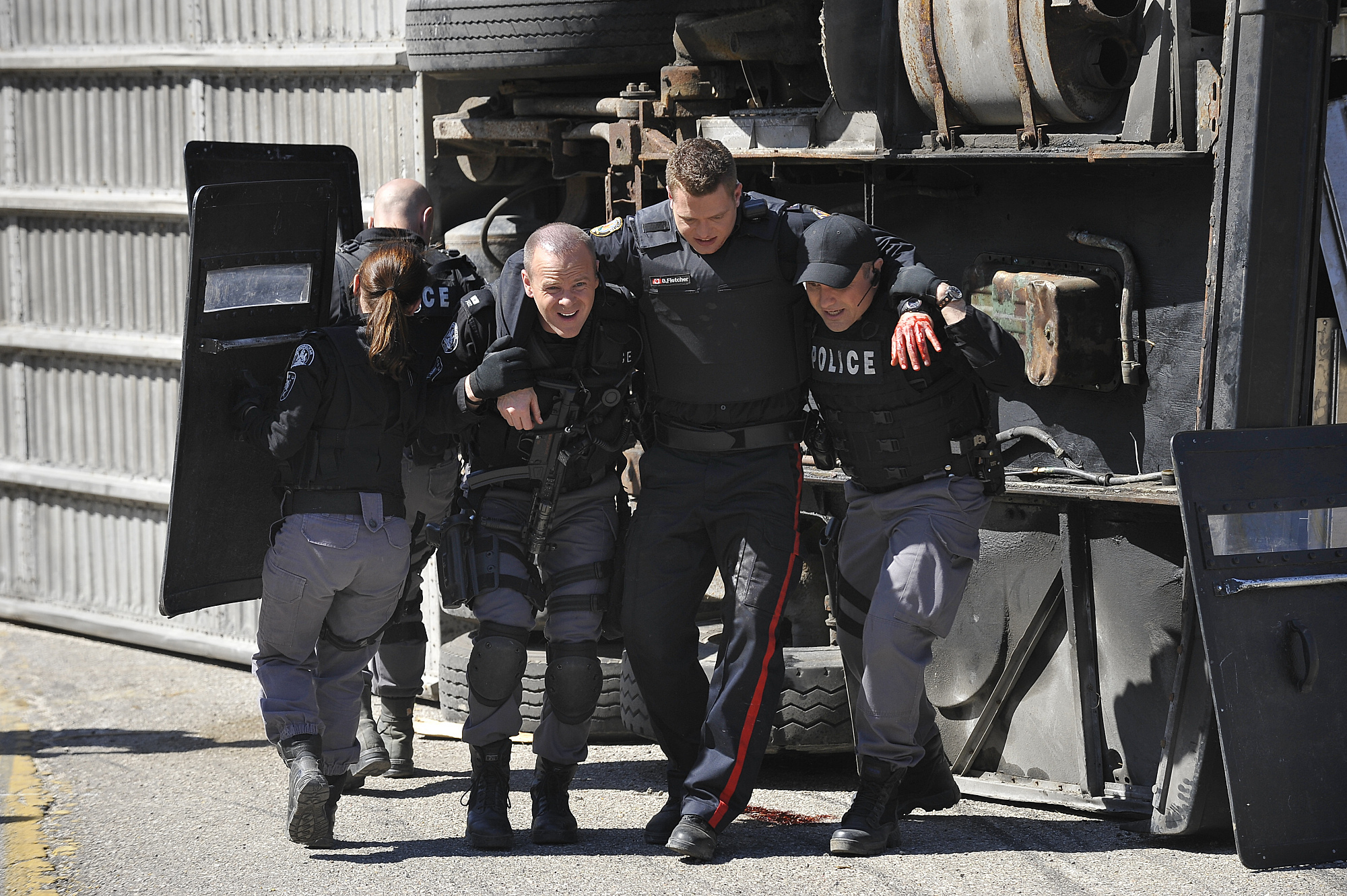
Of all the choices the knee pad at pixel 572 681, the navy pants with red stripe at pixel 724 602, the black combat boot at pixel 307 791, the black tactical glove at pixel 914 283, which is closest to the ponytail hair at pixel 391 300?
the navy pants with red stripe at pixel 724 602

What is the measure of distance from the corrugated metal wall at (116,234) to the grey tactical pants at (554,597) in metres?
2.72

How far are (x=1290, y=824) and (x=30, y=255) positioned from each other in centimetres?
673

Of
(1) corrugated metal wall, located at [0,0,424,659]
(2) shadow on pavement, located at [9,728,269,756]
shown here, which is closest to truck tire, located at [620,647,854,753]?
(2) shadow on pavement, located at [9,728,269,756]

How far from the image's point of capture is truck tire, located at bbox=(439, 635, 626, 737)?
5586 mm

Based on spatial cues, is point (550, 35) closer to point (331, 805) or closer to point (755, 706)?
point (755, 706)

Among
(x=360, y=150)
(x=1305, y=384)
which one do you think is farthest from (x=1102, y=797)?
(x=360, y=150)

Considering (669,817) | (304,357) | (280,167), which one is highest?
(280,167)

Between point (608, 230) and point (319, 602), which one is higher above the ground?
point (608, 230)

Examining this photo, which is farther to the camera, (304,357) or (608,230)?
(608,230)

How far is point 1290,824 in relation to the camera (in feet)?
13.3

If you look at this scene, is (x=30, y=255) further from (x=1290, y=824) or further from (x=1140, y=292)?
(x=1290, y=824)

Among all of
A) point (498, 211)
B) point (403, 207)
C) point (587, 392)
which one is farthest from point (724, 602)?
point (498, 211)

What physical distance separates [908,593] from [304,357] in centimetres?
194

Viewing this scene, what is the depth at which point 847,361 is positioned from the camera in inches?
169
